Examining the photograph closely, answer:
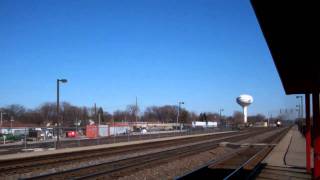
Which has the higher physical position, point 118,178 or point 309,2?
point 309,2

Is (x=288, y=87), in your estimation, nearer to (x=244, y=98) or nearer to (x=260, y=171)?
(x=260, y=171)

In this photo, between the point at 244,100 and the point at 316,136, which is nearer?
the point at 316,136

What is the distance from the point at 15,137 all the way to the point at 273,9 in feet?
198

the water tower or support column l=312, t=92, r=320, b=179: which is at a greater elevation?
the water tower

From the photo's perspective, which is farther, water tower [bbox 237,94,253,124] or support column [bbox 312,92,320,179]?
water tower [bbox 237,94,253,124]

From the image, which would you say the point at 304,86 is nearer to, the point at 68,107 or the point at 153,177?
the point at 153,177

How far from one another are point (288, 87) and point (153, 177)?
22.5 ft

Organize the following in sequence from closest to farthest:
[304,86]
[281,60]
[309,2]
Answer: [309,2] → [281,60] → [304,86]

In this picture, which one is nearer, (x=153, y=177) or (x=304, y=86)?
(x=304, y=86)

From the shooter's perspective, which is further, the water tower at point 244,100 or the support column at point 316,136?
the water tower at point 244,100

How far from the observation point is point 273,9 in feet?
20.0

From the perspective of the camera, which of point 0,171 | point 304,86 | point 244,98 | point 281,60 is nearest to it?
point 281,60

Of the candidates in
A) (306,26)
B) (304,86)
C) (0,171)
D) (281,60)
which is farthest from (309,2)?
(0,171)

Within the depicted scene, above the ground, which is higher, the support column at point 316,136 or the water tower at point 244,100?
the water tower at point 244,100
